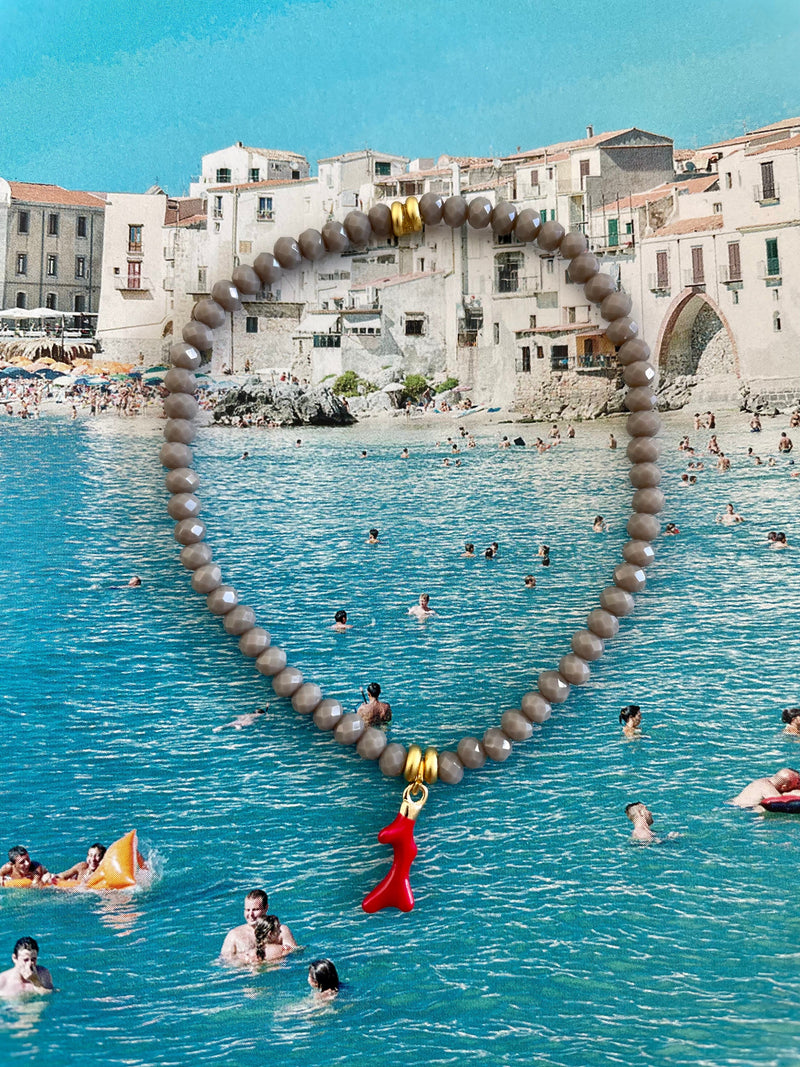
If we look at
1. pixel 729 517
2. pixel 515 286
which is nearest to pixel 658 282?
pixel 515 286

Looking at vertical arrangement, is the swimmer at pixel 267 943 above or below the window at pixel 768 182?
below

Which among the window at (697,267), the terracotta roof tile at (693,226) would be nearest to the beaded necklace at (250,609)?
the window at (697,267)

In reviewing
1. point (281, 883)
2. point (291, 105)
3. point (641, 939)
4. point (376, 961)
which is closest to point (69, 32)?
point (291, 105)

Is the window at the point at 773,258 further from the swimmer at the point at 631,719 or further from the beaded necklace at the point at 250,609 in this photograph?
the swimmer at the point at 631,719

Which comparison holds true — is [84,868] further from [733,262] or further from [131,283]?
[733,262]

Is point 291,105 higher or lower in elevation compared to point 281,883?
higher

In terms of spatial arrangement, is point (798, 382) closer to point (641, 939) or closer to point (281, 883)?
point (641, 939)
